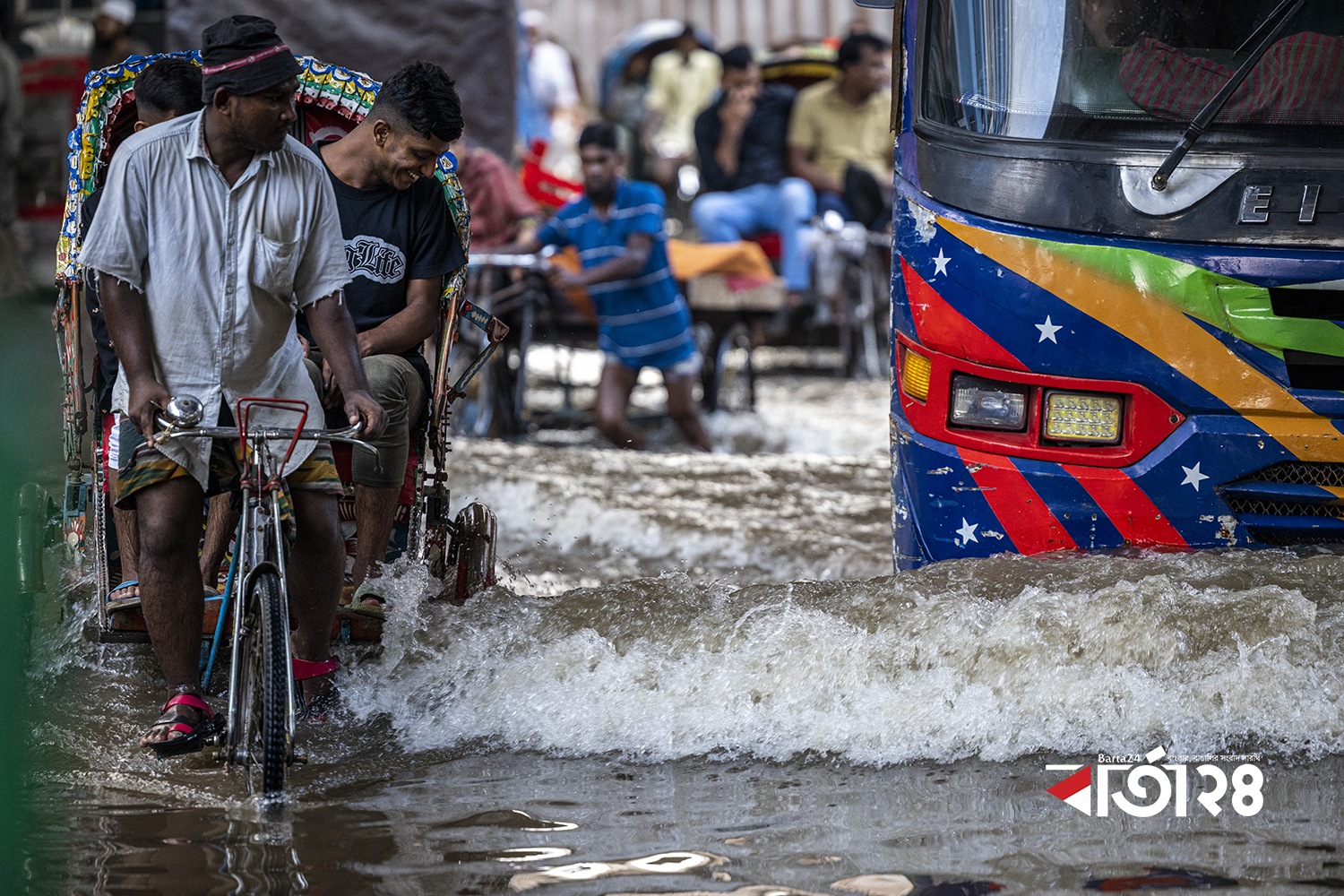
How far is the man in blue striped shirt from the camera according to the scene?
884 cm

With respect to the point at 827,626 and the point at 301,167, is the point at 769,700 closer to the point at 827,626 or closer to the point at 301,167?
the point at 827,626

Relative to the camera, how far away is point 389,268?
15.2 feet

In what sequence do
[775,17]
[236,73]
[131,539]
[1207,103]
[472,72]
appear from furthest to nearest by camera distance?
[775,17] < [472,72] < [131,539] < [1207,103] < [236,73]

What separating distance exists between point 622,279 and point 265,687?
564 centimetres

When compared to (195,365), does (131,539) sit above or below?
below

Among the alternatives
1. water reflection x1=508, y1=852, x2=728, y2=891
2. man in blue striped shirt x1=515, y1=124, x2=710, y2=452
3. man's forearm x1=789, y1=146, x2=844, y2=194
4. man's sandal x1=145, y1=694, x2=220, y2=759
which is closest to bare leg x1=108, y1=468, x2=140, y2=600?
man's sandal x1=145, y1=694, x2=220, y2=759

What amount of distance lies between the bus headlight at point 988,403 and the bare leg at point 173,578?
6.76 ft

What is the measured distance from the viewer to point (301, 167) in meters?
3.87

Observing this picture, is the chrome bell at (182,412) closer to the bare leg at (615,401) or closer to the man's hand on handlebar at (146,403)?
the man's hand on handlebar at (146,403)

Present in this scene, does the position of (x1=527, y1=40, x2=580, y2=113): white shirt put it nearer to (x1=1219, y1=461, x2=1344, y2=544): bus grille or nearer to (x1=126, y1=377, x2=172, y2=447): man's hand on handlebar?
(x1=1219, y1=461, x2=1344, y2=544): bus grille

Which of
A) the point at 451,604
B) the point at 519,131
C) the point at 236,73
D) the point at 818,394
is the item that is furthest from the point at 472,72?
the point at 236,73

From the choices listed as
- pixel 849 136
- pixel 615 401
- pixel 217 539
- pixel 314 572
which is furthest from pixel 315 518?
pixel 849 136

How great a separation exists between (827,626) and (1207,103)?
1.74 meters

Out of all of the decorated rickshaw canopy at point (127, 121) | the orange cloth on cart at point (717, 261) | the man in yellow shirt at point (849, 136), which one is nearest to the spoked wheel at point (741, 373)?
the orange cloth on cart at point (717, 261)
